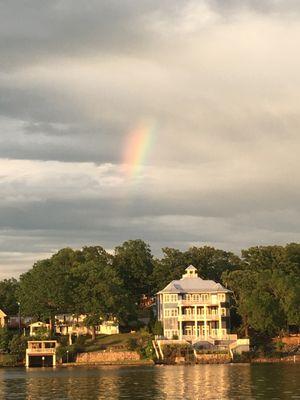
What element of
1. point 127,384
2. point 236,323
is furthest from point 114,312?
point 127,384

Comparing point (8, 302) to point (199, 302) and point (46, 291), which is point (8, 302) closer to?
point (46, 291)

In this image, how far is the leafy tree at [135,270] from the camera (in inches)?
6875

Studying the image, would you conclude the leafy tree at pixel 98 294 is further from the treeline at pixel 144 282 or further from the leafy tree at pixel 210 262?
the leafy tree at pixel 210 262

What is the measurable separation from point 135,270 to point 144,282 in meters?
3.18

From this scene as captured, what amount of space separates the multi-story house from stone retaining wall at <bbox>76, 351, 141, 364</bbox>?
12141 millimetres

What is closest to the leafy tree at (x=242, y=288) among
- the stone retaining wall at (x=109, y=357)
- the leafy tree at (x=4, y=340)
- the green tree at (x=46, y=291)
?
the stone retaining wall at (x=109, y=357)

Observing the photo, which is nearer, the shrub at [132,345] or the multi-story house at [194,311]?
the shrub at [132,345]

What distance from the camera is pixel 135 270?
574 ft

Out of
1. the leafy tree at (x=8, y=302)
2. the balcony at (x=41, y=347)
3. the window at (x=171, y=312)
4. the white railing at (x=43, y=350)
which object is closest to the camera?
the white railing at (x=43, y=350)

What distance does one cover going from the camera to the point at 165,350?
13450 cm

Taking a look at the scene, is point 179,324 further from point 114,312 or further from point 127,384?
point 127,384

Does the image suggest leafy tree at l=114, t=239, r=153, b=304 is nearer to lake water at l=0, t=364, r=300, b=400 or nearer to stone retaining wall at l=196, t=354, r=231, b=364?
stone retaining wall at l=196, t=354, r=231, b=364

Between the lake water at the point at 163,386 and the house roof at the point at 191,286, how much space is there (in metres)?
47.7

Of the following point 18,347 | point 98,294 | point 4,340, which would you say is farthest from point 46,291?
point 4,340
